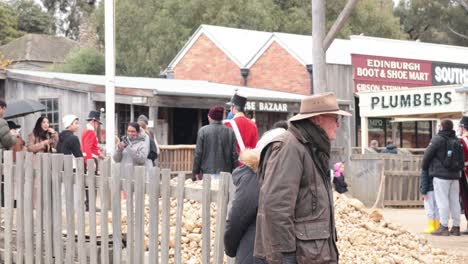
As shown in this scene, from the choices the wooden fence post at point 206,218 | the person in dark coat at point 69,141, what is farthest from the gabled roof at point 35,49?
the wooden fence post at point 206,218

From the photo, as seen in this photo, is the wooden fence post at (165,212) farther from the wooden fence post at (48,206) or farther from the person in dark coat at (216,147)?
the person in dark coat at (216,147)

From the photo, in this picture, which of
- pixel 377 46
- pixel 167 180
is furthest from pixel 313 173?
pixel 377 46

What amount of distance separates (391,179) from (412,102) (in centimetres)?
478

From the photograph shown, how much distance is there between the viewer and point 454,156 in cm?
1305

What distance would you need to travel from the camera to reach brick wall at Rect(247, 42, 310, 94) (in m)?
33.5

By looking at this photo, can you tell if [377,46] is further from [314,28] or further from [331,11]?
[314,28]

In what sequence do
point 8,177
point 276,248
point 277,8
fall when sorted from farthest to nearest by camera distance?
point 277,8 → point 8,177 → point 276,248

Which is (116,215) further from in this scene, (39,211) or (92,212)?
(39,211)

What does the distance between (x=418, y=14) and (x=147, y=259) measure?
64897mm

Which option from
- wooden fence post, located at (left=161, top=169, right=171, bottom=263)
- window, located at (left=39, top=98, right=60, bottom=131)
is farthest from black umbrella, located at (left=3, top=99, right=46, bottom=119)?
window, located at (left=39, top=98, right=60, bottom=131)

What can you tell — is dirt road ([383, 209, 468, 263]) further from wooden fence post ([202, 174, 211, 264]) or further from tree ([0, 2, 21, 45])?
tree ([0, 2, 21, 45])

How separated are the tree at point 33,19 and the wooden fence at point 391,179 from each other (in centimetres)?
5417

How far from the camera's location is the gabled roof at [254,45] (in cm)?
3469

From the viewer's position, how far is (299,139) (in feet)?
16.8
